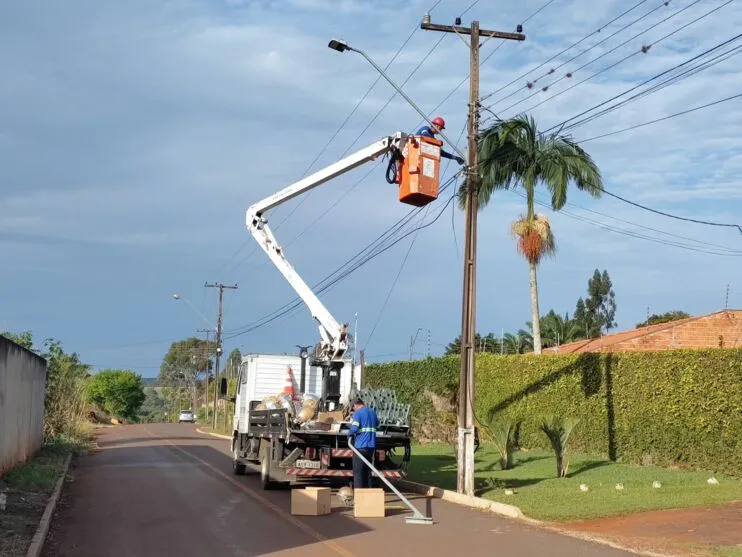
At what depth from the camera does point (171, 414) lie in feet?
415

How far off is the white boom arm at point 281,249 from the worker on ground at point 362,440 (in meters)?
4.30

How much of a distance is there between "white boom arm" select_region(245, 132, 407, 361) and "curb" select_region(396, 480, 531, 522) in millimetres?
3351

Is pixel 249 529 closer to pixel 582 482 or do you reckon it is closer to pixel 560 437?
pixel 582 482

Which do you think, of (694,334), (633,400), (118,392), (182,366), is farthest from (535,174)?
(182,366)

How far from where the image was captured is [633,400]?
21562 millimetres

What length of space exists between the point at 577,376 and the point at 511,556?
1423 centimetres

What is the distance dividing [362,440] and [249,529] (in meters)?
3.48

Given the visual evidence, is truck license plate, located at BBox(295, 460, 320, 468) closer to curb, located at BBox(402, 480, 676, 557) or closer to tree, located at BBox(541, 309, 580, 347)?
curb, located at BBox(402, 480, 676, 557)

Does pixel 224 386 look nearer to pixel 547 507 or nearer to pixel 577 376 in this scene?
pixel 577 376

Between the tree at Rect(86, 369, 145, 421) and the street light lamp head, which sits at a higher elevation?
the street light lamp head

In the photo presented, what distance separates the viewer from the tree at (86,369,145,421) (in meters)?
103

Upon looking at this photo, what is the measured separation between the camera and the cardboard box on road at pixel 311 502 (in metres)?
13.7

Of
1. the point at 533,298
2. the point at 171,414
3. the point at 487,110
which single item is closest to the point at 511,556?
the point at 487,110

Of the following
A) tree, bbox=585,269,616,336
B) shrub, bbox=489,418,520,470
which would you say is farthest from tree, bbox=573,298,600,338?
shrub, bbox=489,418,520,470
